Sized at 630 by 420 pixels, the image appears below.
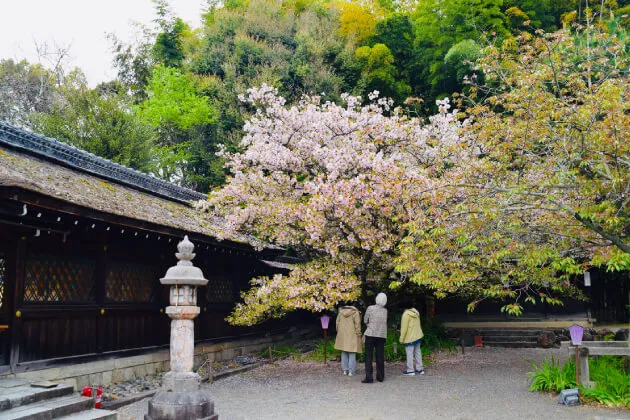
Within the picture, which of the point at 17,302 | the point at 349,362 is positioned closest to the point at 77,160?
the point at 17,302

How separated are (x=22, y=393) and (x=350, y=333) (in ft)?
21.4

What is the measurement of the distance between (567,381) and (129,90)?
31272 mm

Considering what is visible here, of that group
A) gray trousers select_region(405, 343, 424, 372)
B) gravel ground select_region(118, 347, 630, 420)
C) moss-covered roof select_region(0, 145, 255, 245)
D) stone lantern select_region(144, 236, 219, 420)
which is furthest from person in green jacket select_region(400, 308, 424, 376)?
stone lantern select_region(144, 236, 219, 420)

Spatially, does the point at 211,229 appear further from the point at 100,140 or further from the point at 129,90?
the point at 129,90

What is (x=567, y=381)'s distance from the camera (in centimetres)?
911

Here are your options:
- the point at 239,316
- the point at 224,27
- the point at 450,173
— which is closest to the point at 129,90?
the point at 224,27

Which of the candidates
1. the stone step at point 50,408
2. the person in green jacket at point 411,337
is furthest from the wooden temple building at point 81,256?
the person in green jacket at point 411,337

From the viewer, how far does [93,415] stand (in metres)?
7.46

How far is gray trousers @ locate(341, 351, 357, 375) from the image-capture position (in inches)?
465

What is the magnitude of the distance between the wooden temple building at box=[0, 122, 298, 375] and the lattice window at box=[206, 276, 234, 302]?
0.19 feet

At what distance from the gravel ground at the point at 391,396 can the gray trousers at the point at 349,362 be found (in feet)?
0.82

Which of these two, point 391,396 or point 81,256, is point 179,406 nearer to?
point 81,256

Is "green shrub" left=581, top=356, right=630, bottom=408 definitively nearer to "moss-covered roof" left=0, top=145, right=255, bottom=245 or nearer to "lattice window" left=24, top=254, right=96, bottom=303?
"moss-covered roof" left=0, top=145, right=255, bottom=245

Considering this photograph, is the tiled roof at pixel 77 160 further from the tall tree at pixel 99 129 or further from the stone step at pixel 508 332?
the stone step at pixel 508 332
